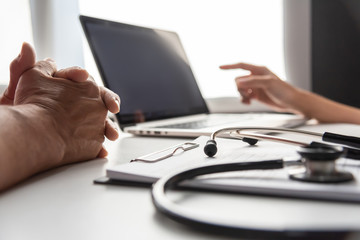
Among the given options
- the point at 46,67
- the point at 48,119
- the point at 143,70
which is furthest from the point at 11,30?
the point at 48,119

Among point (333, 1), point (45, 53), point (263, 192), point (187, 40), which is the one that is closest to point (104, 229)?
point (263, 192)

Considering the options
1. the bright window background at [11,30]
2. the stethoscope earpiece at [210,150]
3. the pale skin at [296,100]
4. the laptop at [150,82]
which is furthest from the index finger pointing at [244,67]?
the stethoscope earpiece at [210,150]

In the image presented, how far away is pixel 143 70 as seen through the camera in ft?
3.81

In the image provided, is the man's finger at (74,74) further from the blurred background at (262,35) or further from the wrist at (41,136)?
the blurred background at (262,35)

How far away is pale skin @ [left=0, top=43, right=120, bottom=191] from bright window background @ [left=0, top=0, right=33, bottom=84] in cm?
56

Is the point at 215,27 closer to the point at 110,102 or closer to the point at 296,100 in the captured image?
the point at 296,100

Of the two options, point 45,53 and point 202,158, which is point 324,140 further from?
point 45,53

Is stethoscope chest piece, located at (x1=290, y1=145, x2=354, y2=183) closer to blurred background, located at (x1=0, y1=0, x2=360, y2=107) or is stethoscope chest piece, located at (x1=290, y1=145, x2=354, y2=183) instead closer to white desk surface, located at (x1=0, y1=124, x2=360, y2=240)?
white desk surface, located at (x1=0, y1=124, x2=360, y2=240)

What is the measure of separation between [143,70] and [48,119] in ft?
2.07

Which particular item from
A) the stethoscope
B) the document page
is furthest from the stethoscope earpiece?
the stethoscope

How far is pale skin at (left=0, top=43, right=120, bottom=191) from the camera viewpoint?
0.47m

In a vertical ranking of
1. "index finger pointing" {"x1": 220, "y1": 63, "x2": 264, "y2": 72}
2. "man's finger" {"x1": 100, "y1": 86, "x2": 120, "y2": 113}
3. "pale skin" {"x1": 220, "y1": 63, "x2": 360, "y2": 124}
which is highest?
"index finger pointing" {"x1": 220, "y1": 63, "x2": 264, "y2": 72}

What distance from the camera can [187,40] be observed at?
1.63 metres

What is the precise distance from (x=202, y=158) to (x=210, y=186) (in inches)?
5.1
